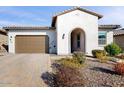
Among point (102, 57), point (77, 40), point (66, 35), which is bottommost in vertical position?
point (102, 57)

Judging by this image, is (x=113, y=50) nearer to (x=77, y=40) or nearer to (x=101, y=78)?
(x=77, y=40)

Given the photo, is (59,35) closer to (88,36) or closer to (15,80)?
(88,36)

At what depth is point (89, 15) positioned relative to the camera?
66.4ft

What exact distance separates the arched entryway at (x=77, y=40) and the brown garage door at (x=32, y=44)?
260 cm

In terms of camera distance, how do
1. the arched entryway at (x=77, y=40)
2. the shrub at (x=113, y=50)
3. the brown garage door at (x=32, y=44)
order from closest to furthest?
the shrub at (x=113, y=50), the arched entryway at (x=77, y=40), the brown garage door at (x=32, y=44)

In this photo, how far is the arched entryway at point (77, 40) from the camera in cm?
2091

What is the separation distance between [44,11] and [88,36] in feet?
14.9

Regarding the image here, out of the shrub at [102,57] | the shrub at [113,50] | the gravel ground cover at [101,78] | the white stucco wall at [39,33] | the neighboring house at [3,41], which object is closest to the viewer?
the gravel ground cover at [101,78]

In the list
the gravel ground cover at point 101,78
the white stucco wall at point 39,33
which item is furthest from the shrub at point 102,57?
the white stucco wall at point 39,33

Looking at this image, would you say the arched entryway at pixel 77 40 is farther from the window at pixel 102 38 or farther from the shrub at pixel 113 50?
the shrub at pixel 113 50

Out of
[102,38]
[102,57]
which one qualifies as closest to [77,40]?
[102,38]

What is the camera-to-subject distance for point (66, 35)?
20.1 meters

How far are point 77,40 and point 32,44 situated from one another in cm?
452

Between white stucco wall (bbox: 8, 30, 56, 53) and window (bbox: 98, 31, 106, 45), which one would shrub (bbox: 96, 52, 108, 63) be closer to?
window (bbox: 98, 31, 106, 45)
